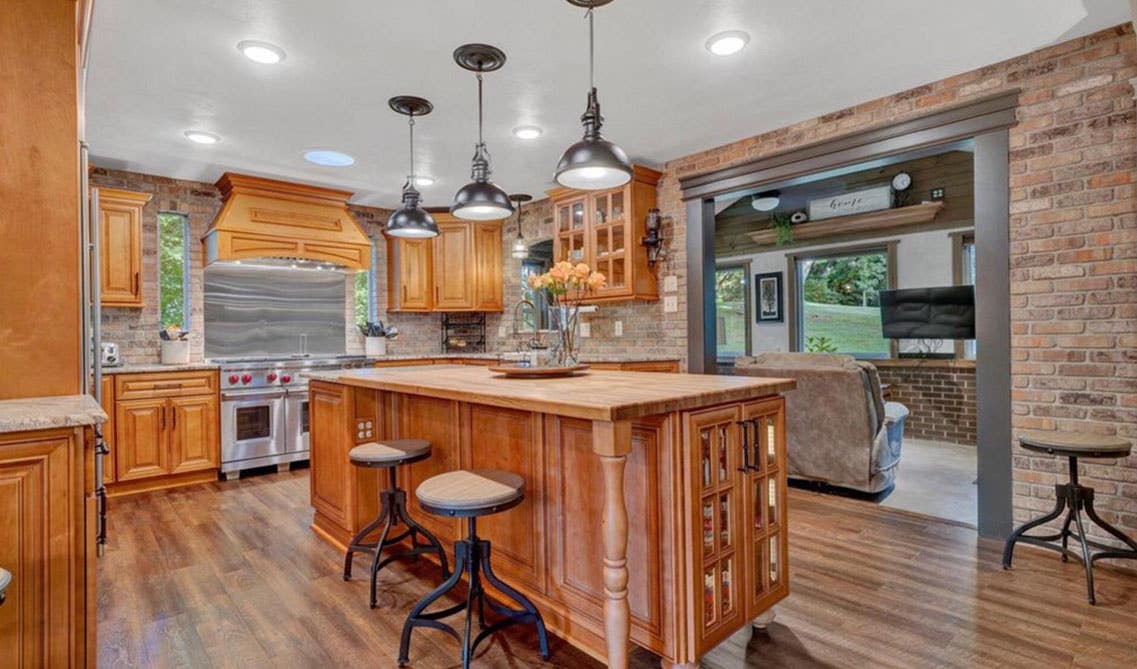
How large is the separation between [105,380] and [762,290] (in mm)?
6437

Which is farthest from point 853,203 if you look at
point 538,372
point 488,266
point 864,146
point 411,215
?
point 538,372

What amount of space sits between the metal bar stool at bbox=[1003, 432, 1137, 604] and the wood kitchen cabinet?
16.9 feet

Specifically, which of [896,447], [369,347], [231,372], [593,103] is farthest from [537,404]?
[369,347]

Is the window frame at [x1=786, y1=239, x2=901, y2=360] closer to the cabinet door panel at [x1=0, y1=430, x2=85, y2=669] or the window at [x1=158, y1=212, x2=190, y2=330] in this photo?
the window at [x1=158, y1=212, x2=190, y2=330]

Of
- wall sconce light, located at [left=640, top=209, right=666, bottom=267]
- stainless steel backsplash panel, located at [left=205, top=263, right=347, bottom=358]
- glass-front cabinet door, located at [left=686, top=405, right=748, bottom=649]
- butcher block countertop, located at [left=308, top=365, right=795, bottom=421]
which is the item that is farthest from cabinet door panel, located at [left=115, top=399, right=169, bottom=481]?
glass-front cabinet door, located at [left=686, top=405, right=748, bottom=649]

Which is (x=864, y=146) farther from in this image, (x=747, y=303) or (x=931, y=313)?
(x=747, y=303)

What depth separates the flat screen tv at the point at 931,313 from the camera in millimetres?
4781

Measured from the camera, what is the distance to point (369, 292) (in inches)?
241

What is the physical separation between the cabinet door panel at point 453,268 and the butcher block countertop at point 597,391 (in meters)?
3.52

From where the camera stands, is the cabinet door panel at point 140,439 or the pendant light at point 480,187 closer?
the pendant light at point 480,187

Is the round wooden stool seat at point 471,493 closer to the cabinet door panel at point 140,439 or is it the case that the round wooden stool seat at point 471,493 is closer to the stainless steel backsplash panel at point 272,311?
the cabinet door panel at point 140,439

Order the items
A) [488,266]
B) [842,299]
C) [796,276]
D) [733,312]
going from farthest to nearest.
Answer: [733,312]
[796,276]
[842,299]
[488,266]

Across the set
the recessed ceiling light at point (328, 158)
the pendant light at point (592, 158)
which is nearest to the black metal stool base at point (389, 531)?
the pendant light at point (592, 158)

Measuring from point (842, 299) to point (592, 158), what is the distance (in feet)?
16.9
